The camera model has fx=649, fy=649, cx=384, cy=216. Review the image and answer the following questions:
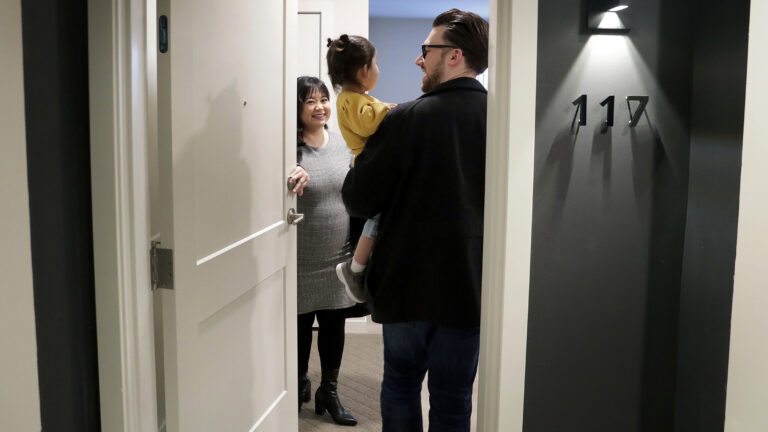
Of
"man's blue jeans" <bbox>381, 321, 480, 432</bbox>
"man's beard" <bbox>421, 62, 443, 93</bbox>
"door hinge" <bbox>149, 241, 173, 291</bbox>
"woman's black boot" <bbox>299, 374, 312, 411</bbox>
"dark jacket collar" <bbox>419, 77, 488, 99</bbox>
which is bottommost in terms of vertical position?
"woman's black boot" <bbox>299, 374, 312, 411</bbox>

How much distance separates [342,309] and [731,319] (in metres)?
1.71

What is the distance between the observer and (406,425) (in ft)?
6.39

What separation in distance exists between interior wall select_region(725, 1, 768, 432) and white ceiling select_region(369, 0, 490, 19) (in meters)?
5.09

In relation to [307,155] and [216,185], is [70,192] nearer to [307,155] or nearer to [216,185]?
[216,185]

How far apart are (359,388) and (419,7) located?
4.44 m

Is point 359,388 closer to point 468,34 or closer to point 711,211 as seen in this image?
point 468,34

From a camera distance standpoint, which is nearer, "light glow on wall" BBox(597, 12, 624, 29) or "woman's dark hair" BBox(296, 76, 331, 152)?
"light glow on wall" BBox(597, 12, 624, 29)

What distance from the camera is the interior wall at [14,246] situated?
1.13 meters

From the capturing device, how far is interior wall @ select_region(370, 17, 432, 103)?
7.44 meters

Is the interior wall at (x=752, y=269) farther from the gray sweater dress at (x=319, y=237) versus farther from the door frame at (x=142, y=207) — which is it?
the gray sweater dress at (x=319, y=237)

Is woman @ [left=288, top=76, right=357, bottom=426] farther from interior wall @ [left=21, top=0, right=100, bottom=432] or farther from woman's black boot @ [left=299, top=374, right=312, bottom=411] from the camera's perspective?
interior wall @ [left=21, top=0, right=100, bottom=432]

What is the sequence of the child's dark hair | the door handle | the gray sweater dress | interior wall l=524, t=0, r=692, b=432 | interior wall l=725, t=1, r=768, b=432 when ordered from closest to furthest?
interior wall l=725, t=1, r=768, b=432 < interior wall l=524, t=0, r=692, b=432 < the child's dark hair < the door handle < the gray sweater dress

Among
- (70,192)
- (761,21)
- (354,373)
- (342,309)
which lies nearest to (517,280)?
(761,21)

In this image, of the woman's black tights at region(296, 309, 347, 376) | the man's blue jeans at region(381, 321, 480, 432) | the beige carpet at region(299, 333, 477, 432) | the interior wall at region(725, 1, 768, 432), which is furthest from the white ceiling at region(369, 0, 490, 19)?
the interior wall at region(725, 1, 768, 432)
